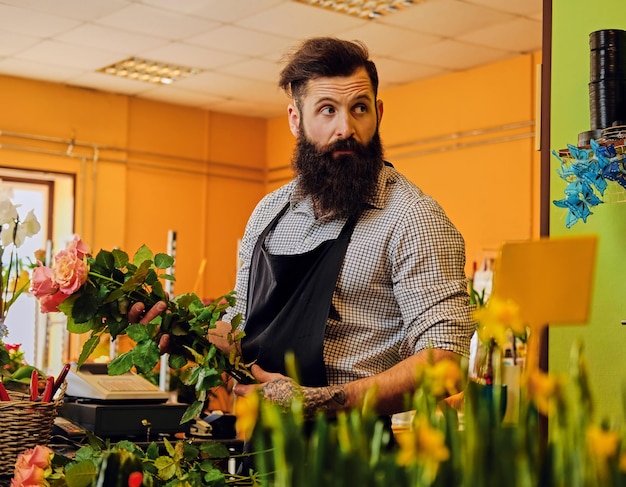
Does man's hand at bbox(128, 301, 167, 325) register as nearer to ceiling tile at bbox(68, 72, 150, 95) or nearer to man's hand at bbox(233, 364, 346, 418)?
man's hand at bbox(233, 364, 346, 418)

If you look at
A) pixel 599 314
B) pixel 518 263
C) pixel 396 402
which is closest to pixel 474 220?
pixel 599 314

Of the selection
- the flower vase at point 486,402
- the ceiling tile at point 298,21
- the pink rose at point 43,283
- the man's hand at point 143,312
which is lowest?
the flower vase at point 486,402

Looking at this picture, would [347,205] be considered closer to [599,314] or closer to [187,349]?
[187,349]

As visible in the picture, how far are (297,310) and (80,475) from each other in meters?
0.68

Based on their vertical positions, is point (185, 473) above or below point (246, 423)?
below

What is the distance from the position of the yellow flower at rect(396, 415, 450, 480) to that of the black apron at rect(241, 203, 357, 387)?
1141 millimetres

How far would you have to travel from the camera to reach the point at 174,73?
779cm

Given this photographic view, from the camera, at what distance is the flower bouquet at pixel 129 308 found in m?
1.79

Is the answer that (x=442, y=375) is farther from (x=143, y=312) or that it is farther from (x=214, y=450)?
(x=143, y=312)

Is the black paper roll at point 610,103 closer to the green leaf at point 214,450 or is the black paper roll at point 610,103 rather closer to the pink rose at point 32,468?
the green leaf at point 214,450

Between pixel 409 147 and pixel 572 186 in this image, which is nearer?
pixel 572 186

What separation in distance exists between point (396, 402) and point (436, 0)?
4.35 meters

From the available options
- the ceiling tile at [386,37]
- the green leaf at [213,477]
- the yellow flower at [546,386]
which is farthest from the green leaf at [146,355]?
the ceiling tile at [386,37]

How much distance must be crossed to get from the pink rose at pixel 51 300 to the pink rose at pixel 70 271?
14 millimetres
